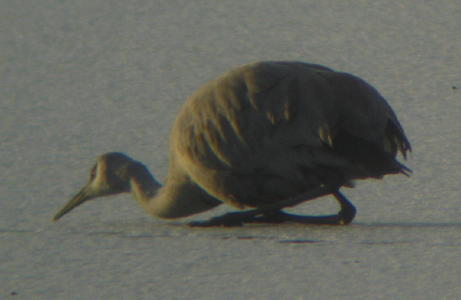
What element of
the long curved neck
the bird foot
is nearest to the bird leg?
the bird foot

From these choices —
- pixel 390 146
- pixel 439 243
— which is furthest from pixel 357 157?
pixel 439 243

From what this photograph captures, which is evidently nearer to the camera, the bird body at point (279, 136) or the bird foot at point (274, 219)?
the bird body at point (279, 136)

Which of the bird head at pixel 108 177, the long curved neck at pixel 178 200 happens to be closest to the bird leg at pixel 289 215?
the long curved neck at pixel 178 200

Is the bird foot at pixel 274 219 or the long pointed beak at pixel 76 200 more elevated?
the long pointed beak at pixel 76 200

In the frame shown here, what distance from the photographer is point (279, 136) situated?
20.4 feet

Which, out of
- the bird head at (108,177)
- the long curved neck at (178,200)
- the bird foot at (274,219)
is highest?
the bird head at (108,177)

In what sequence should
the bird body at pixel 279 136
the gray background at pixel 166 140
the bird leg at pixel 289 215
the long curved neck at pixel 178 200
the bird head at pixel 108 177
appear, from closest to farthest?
the gray background at pixel 166 140
the bird body at pixel 279 136
the bird leg at pixel 289 215
the long curved neck at pixel 178 200
the bird head at pixel 108 177

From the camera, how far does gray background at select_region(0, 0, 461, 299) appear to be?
5.18m

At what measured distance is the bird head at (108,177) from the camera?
22.7ft

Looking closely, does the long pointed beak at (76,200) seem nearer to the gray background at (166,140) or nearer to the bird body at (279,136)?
the gray background at (166,140)

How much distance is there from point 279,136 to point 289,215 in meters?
0.51

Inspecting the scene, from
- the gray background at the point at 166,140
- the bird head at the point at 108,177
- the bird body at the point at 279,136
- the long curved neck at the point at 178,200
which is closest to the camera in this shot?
the gray background at the point at 166,140

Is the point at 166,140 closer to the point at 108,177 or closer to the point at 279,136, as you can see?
the point at 108,177

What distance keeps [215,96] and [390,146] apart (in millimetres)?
905
